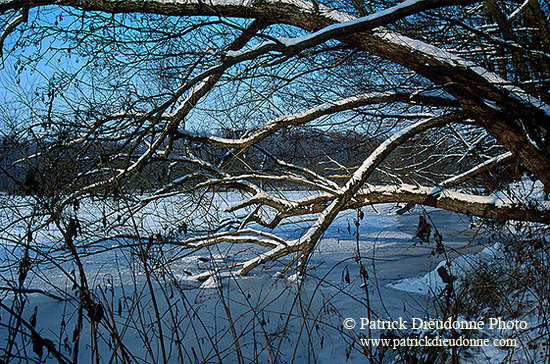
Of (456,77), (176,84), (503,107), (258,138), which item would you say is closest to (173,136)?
(176,84)

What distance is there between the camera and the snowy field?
1994 millimetres

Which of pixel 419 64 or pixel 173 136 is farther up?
pixel 173 136

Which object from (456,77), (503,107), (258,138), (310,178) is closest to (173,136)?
(258,138)

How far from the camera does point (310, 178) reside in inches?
243

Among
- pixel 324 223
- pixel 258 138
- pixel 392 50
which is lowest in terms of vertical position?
pixel 324 223

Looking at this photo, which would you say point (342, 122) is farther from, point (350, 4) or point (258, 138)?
point (350, 4)

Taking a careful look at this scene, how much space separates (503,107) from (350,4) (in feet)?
6.11

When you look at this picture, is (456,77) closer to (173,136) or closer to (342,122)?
(342,122)

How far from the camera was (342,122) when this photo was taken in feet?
16.8

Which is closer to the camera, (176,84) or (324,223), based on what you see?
(324,223)

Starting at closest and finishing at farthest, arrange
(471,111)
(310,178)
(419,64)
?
(419,64)
(471,111)
(310,178)

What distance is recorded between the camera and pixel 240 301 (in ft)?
18.1

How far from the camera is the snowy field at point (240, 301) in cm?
199

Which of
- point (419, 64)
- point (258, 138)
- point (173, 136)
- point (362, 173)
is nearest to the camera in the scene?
point (419, 64)
